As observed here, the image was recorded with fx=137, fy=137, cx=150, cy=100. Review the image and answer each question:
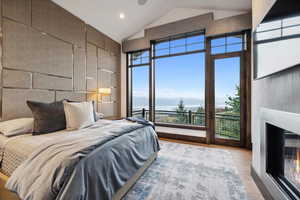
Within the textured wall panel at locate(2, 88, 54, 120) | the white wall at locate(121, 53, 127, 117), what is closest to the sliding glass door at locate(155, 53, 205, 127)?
the white wall at locate(121, 53, 127, 117)

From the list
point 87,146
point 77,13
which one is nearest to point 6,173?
point 87,146

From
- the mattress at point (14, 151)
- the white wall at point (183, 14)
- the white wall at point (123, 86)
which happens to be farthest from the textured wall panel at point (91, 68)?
the mattress at point (14, 151)

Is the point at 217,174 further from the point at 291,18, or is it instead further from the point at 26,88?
the point at 26,88

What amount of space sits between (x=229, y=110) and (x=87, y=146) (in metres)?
3.38

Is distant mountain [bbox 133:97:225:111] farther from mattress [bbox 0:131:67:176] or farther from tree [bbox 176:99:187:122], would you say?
mattress [bbox 0:131:67:176]

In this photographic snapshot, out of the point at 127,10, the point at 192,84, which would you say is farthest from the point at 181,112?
the point at 127,10

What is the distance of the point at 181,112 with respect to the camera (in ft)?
14.3

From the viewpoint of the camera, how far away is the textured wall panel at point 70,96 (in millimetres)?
2922

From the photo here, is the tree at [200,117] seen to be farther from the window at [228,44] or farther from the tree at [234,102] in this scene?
the window at [228,44]

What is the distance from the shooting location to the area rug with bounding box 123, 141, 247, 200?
1668mm

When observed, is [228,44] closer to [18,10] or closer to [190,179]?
[190,179]

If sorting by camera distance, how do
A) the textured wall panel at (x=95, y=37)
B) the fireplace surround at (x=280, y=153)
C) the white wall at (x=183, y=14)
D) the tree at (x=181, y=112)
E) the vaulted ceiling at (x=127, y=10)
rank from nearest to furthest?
the fireplace surround at (x=280, y=153) < the vaulted ceiling at (x=127, y=10) < the white wall at (x=183, y=14) < the textured wall panel at (x=95, y=37) < the tree at (x=181, y=112)

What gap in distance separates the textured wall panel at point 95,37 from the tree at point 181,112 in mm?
2930

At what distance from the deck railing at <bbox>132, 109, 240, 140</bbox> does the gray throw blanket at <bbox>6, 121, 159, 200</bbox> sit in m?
2.83
